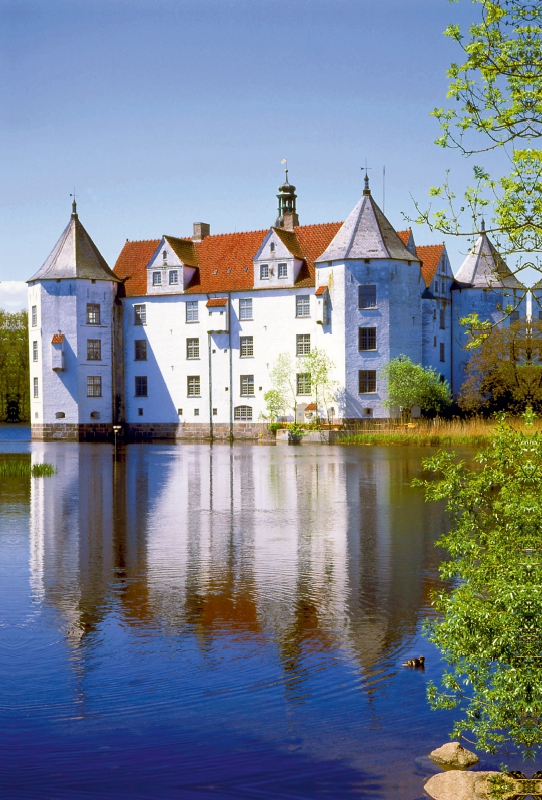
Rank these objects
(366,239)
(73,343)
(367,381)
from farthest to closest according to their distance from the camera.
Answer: (73,343)
(366,239)
(367,381)

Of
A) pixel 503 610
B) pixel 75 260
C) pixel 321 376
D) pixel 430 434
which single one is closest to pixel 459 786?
pixel 503 610

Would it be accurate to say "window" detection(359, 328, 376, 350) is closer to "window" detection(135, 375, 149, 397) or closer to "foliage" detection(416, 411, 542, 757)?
"window" detection(135, 375, 149, 397)

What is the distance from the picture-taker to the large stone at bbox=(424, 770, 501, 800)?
5885 mm

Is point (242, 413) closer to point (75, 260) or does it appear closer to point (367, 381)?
point (367, 381)

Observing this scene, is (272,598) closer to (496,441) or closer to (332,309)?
(496,441)

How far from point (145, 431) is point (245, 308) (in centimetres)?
1138

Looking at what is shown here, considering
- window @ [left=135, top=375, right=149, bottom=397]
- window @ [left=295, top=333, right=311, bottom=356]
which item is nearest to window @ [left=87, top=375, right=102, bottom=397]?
window @ [left=135, top=375, right=149, bottom=397]

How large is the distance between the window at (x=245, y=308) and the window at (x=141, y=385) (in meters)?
8.72

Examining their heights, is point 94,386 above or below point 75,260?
below

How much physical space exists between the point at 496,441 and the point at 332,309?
173ft

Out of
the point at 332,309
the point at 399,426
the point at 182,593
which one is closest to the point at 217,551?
the point at 182,593

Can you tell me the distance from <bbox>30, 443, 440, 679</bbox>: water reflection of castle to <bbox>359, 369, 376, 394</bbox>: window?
3088 cm

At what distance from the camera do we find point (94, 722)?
23.3ft

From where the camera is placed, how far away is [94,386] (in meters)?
65.1
